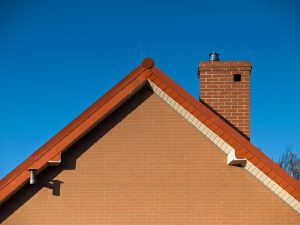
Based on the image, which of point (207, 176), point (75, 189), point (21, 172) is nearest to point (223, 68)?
point (207, 176)

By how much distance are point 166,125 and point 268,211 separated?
230 centimetres

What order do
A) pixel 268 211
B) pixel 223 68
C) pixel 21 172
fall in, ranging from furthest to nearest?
pixel 223 68, pixel 268 211, pixel 21 172

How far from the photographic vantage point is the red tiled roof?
197 inches

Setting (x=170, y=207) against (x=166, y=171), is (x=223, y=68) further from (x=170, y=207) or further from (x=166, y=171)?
(x=170, y=207)

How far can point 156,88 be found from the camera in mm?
5488

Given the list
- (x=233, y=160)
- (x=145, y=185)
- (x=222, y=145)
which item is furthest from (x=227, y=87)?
(x=145, y=185)

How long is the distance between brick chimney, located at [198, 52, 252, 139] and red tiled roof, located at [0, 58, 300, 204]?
160 centimetres

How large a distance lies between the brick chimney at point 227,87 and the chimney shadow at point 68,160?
182cm

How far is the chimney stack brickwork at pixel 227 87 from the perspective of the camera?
6.84 meters

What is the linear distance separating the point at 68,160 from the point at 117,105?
1.30m

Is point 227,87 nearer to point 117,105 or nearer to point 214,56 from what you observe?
point 214,56

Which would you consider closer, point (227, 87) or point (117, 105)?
point (117, 105)

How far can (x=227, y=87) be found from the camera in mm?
6898

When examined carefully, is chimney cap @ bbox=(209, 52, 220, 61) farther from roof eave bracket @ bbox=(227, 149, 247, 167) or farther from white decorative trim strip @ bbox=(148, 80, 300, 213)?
roof eave bracket @ bbox=(227, 149, 247, 167)
